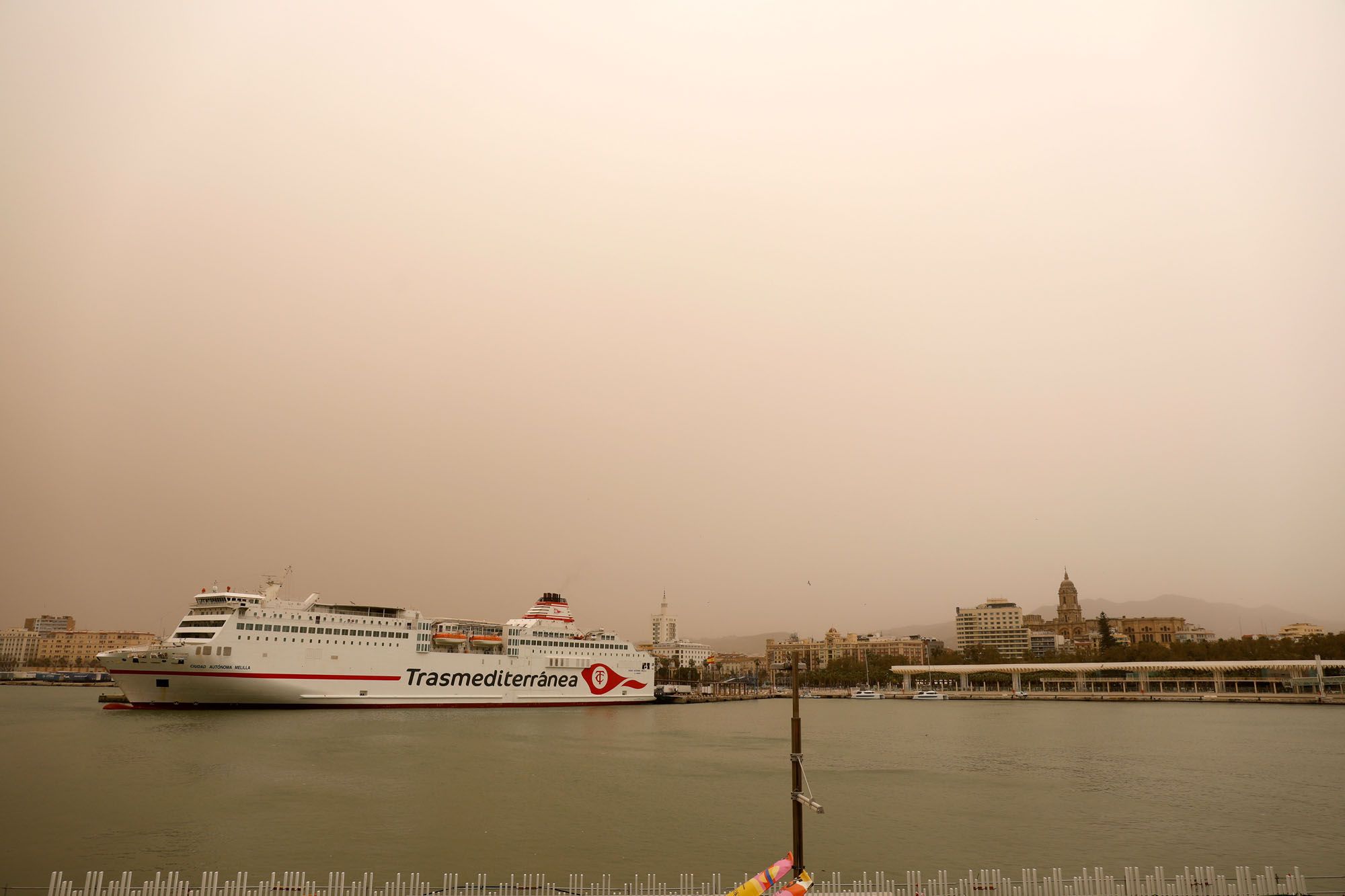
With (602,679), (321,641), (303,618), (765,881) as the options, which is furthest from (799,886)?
(602,679)

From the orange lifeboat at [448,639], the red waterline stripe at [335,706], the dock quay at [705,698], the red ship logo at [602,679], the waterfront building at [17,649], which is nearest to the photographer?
the red waterline stripe at [335,706]

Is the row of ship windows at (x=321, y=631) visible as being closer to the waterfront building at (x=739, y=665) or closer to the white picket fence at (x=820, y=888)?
the white picket fence at (x=820, y=888)

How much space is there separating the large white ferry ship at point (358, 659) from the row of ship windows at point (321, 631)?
6cm

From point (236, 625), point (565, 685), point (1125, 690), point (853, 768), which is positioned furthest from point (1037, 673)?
point (236, 625)

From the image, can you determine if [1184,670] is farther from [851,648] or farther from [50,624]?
[50,624]

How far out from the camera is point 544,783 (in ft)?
82.6

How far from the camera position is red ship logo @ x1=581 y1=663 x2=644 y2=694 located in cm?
6588

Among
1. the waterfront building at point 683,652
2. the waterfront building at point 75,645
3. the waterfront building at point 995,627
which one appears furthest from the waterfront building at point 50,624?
the waterfront building at point 995,627

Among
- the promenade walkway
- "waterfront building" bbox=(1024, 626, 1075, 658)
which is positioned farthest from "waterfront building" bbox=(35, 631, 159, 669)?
"waterfront building" bbox=(1024, 626, 1075, 658)

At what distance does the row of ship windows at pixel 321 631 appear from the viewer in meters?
46.0

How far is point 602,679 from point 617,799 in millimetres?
45592

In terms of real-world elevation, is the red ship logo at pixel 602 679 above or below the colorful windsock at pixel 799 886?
below

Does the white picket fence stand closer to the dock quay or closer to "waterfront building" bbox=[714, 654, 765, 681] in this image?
the dock quay

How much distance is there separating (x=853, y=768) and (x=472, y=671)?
1384 inches
